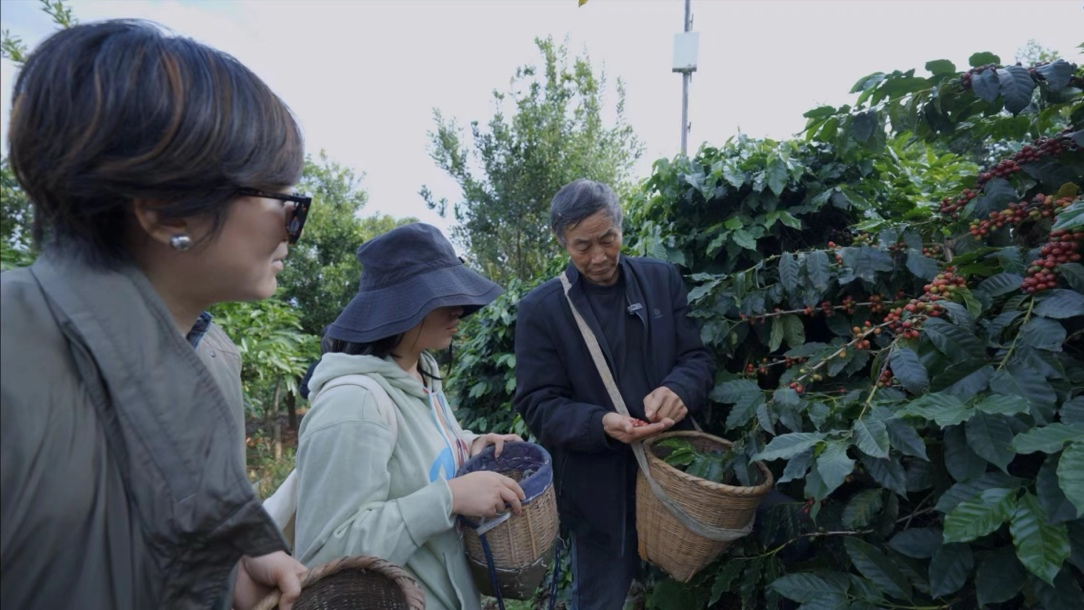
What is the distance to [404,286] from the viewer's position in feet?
5.50

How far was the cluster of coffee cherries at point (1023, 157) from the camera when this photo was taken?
6.18ft

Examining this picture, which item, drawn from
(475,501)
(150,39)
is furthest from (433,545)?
(150,39)

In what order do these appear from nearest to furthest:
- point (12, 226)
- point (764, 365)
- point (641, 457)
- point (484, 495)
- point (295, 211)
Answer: point (295, 211) → point (484, 495) → point (641, 457) → point (764, 365) → point (12, 226)

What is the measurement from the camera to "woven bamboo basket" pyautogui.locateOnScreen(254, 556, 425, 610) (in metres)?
1.28

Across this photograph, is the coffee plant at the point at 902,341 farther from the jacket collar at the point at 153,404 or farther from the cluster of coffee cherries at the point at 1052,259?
the jacket collar at the point at 153,404

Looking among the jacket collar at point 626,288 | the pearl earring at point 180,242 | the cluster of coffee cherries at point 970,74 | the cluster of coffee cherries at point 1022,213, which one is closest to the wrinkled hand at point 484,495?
the pearl earring at point 180,242

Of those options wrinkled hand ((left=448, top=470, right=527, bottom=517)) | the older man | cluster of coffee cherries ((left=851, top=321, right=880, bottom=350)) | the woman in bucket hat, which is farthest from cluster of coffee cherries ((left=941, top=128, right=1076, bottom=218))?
wrinkled hand ((left=448, top=470, right=527, bottom=517))

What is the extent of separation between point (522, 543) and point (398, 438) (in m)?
0.42

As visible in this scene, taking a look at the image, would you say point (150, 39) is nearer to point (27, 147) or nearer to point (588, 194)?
point (27, 147)

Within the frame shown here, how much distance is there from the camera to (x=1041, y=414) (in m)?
1.32

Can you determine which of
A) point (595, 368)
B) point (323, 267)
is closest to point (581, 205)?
point (595, 368)

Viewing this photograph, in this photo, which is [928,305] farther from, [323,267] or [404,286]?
[323,267]

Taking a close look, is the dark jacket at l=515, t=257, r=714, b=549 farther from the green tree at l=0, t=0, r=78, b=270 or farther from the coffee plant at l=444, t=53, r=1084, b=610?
the green tree at l=0, t=0, r=78, b=270

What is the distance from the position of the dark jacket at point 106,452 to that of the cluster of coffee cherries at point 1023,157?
7.38ft
